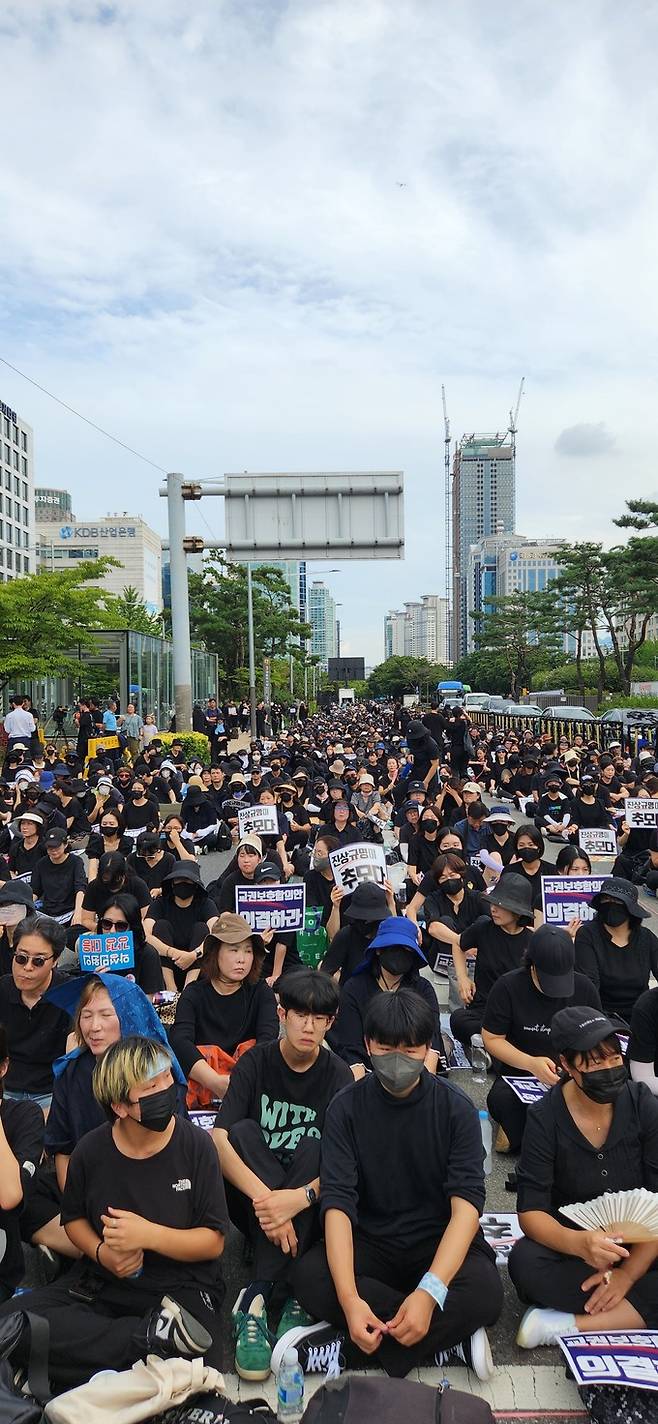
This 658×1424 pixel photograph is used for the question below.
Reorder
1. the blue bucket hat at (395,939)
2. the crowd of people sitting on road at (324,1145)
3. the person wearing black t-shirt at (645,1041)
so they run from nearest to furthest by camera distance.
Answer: the crowd of people sitting on road at (324,1145), the person wearing black t-shirt at (645,1041), the blue bucket hat at (395,939)

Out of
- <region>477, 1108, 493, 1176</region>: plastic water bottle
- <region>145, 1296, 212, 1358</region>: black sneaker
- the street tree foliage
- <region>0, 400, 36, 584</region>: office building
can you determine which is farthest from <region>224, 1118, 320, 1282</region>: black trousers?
<region>0, 400, 36, 584</region>: office building

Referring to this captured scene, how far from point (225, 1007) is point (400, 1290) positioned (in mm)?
2011

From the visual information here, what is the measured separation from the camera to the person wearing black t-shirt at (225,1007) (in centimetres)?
536

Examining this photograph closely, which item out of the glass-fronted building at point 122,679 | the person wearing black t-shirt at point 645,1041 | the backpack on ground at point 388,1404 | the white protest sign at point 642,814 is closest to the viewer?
the backpack on ground at point 388,1404

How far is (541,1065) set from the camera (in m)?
5.17

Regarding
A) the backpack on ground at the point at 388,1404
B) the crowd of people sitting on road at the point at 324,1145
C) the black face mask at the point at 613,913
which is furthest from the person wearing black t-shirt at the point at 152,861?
the backpack on ground at the point at 388,1404

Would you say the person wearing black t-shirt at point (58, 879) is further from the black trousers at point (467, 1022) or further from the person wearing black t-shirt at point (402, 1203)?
the person wearing black t-shirt at point (402, 1203)

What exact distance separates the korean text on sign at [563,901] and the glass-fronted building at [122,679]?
22346mm

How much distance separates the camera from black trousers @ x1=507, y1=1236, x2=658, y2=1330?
12.2ft

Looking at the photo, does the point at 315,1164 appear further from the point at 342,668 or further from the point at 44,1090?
the point at 342,668

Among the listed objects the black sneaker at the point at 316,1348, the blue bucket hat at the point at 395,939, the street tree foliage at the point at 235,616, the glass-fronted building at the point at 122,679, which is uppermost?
the street tree foliage at the point at 235,616

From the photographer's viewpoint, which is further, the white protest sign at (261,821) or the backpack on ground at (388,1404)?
the white protest sign at (261,821)

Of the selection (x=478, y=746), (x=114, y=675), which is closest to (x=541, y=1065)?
(x=478, y=746)

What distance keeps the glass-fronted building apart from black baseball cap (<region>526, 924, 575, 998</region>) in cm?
2437
